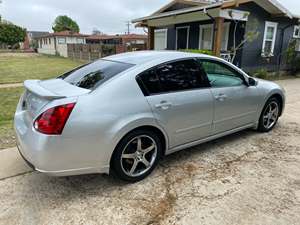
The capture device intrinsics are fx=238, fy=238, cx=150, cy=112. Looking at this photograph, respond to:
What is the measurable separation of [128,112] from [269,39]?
41.2 feet

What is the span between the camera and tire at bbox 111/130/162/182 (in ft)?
8.52

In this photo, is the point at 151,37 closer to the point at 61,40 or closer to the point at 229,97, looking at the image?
the point at 229,97

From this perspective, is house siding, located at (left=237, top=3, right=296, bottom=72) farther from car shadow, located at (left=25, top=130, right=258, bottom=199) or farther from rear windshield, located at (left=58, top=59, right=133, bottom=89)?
car shadow, located at (left=25, top=130, right=258, bottom=199)

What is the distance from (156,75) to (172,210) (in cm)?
151

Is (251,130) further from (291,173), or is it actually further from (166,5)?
(166,5)

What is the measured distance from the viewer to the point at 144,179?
2.87 metres

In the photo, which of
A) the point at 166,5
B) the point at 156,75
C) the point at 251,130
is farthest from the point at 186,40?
the point at 156,75

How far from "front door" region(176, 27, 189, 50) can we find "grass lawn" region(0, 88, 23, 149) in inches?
370

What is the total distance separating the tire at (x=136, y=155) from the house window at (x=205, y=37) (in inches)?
437

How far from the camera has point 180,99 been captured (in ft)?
9.64

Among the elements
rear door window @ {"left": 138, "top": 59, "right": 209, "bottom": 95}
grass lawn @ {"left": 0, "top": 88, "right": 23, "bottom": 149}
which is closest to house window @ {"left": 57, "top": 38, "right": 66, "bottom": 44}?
grass lawn @ {"left": 0, "top": 88, "right": 23, "bottom": 149}

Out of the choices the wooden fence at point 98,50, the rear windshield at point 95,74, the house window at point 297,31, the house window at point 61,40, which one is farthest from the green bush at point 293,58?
the house window at point 61,40

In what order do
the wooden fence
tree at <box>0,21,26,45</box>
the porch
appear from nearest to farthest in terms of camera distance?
the porch
the wooden fence
tree at <box>0,21,26,45</box>

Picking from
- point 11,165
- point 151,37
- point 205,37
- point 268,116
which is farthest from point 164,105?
point 151,37
